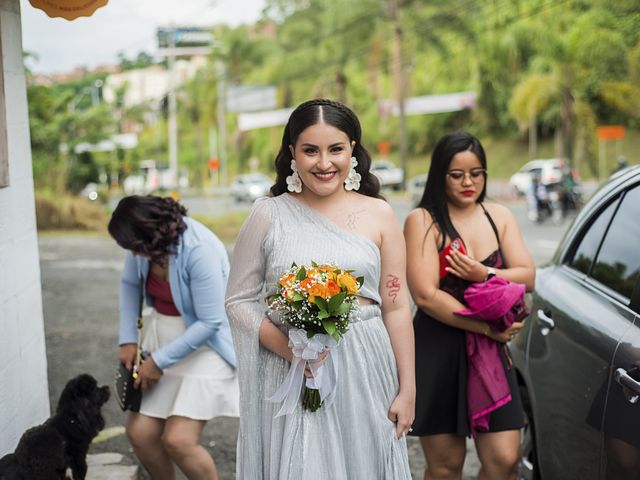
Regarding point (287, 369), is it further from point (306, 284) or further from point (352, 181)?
point (352, 181)

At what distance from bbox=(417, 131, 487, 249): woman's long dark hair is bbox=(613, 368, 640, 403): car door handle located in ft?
3.70

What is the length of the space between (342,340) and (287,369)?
224 millimetres

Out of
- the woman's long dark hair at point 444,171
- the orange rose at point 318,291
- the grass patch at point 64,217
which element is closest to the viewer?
the orange rose at point 318,291

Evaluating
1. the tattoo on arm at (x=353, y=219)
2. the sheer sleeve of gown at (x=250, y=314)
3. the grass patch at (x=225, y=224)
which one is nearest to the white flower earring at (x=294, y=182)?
the sheer sleeve of gown at (x=250, y=314)

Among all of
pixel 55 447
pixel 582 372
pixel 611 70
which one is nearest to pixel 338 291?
pixel 582 372

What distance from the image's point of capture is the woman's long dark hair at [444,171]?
4.00 meters

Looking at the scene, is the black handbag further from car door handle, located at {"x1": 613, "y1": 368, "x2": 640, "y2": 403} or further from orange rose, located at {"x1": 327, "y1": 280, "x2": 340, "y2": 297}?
car door handle, located at {"x1": 613, "y1": 368, "x2": 640, "y2": 403}

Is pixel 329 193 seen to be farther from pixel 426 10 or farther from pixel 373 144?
pixel 373 144

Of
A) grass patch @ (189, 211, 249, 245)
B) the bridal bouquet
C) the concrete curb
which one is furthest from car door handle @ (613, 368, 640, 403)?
grass patch @ (189, 211, 249, 245)

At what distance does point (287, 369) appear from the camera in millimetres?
3047

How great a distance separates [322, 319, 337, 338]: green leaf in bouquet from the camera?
2756mm

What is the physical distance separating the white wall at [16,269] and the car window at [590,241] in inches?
108

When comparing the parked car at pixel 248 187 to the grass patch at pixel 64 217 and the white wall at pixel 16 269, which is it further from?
the white wall at pixel 16 269

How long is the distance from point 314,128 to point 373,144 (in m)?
63.7
